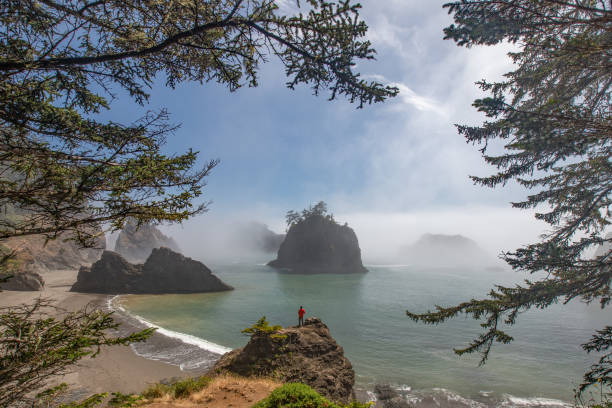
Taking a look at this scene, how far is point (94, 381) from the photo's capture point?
41.9 ft

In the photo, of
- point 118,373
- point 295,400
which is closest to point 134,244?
point 118,373

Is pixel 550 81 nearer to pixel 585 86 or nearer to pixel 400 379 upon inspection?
pixel 585 86

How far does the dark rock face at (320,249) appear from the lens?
75750 mm

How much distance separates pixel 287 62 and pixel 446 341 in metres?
24.5

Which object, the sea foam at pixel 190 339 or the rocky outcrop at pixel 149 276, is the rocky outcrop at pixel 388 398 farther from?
the rocky outcrop at pixel 149 276

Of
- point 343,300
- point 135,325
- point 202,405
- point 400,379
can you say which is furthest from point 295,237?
point 202,405

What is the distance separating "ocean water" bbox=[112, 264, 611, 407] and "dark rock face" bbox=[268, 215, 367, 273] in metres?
38.3

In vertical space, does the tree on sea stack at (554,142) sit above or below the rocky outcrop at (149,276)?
above

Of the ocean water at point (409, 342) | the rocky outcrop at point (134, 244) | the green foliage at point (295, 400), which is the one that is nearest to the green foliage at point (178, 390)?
the green foliage at point (295, 400)

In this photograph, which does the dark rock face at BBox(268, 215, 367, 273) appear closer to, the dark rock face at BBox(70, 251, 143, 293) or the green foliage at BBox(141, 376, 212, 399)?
the dark rock face at BBox(70, 251, 143, 293)

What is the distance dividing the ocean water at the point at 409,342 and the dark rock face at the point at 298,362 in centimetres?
460

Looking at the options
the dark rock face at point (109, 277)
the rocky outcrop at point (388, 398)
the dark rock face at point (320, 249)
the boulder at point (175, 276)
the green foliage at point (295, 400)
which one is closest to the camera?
the green foliage at point (295, 400)

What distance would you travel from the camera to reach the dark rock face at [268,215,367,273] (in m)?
75.8

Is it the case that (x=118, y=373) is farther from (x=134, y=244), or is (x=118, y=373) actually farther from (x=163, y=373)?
(x=134, y=244)
